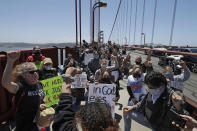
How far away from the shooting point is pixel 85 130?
91 cm

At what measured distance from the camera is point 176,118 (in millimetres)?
1798

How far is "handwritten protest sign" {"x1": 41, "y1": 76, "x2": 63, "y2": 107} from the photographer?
3176mm

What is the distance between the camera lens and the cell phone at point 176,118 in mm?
1724

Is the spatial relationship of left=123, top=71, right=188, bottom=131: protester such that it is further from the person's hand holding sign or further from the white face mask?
the person's hand holding sign

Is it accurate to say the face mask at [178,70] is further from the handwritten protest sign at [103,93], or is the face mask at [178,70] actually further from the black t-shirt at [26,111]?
the black t-shirt at [26,111]

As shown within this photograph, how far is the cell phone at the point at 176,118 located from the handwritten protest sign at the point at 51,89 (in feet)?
7.61

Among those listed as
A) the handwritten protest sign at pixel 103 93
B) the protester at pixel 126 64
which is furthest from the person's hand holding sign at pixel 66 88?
the protester at pixel 126 64

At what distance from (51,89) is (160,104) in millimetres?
2224

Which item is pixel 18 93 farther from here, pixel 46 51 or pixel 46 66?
pixel 46 51

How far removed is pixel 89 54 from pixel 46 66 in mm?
4953

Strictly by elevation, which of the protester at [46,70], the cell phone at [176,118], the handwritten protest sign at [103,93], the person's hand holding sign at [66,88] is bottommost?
the handwritten protest sign at [103,93]

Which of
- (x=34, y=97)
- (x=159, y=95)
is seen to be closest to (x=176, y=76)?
(x=159, y=95)

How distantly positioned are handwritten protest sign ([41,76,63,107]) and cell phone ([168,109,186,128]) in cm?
232

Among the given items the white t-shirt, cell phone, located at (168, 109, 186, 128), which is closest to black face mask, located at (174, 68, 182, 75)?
the white t-shirt
